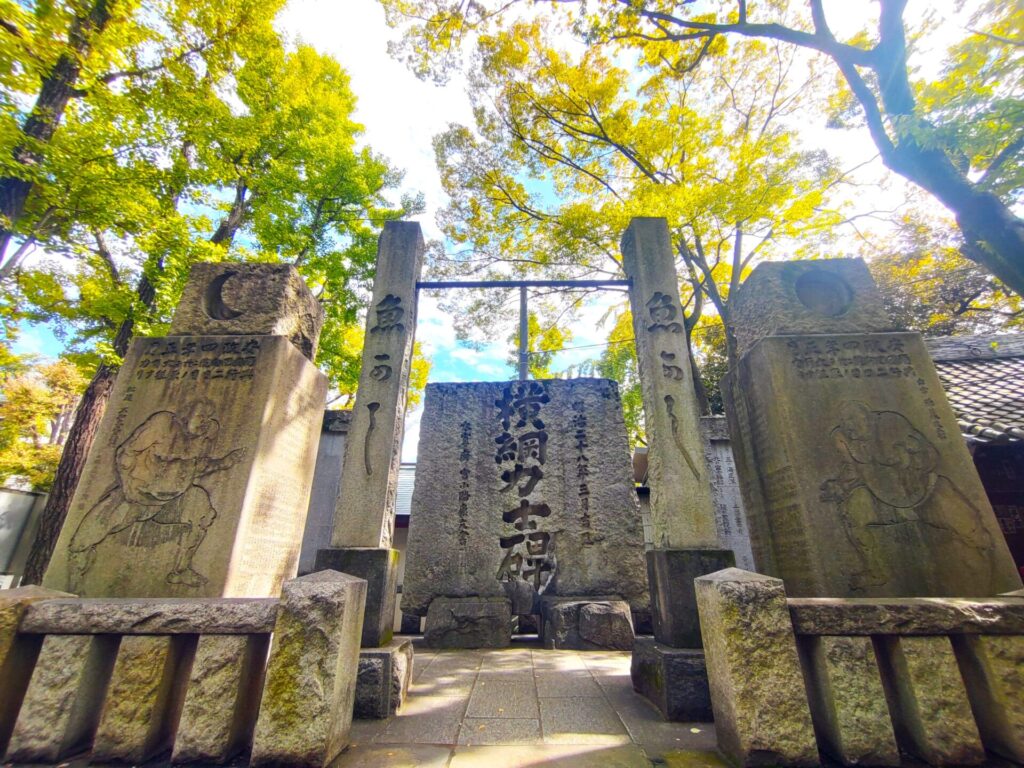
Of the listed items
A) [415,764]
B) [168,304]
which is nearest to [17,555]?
[168,304]

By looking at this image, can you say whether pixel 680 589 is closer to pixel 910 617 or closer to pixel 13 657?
pixel 910 617

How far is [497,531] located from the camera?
19.2 feet

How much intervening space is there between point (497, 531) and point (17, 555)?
13.9 metres

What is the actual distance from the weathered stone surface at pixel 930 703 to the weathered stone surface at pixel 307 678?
251 centimetres

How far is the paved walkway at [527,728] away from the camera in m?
1.93

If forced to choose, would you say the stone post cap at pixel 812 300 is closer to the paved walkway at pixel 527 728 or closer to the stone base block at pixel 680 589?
the stone base block at pixel 680 589

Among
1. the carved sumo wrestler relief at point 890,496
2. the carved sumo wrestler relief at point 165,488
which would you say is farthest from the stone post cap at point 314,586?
the carved sumo wrestler relief at point 890,496

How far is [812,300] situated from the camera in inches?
134

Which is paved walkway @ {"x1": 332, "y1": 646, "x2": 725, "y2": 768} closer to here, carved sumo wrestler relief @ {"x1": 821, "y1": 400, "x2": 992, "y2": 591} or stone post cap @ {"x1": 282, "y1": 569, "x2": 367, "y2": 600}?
stone post cap @ {"x1": 282, "y1": 569, "x2": 367, "y2": 600}

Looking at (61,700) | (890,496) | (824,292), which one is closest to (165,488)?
(61,700)

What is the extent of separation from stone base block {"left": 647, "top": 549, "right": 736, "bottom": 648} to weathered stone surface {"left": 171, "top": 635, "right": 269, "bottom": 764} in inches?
95.8

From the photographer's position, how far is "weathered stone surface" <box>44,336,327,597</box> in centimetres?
264

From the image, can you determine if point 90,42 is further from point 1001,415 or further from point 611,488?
point 1001,415

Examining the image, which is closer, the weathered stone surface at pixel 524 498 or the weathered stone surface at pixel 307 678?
the weathered stone surface at pixel 307 678
